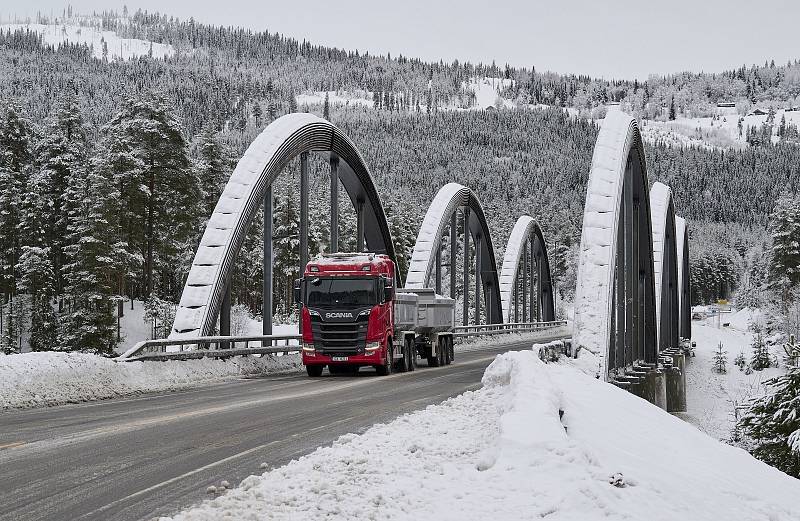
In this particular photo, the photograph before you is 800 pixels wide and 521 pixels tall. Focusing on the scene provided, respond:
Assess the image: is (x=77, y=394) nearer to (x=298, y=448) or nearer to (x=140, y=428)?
(x=140, y=428)

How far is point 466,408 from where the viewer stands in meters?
12.8

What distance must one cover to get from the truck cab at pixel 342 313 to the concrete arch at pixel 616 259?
5923mm

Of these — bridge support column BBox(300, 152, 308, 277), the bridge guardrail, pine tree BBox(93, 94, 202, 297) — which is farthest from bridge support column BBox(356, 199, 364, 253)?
pine tree BBox(93, 94, 202, 297)

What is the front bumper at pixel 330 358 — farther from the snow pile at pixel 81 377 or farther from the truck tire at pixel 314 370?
the snow pile at pixel 81 377

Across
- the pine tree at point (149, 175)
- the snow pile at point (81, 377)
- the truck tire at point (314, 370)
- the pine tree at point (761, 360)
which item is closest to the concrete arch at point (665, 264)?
the pine tree at point (761, 360)

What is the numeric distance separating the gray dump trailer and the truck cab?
229 centimetres

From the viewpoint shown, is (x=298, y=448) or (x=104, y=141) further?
(x=104, y=141)

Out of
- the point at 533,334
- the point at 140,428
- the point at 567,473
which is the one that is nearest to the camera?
the point at 567,473

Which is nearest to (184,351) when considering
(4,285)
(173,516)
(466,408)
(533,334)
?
(466,408)

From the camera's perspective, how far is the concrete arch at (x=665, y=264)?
39.5m

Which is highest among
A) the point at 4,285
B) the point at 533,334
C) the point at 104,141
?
the point at 104,141

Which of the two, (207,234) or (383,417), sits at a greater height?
(207,234)

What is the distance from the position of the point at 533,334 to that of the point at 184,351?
51.6m

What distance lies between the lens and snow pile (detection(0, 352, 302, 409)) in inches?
582
